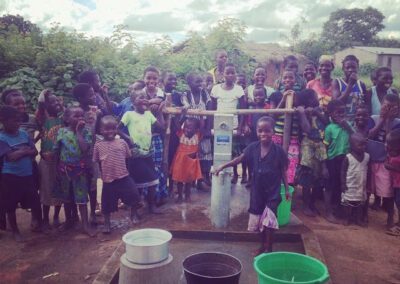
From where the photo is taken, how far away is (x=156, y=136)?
4.89 meters

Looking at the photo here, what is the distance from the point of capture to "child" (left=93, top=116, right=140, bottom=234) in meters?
4.21

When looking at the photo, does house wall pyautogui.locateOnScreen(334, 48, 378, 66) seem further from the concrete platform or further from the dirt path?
the concrete platform

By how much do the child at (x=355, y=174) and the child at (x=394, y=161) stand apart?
0.26m

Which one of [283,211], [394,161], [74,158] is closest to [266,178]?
[283,211]

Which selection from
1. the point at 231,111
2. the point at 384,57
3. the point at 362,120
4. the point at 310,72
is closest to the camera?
the point at 231,111

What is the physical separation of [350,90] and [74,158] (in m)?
3.61

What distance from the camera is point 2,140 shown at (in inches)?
160

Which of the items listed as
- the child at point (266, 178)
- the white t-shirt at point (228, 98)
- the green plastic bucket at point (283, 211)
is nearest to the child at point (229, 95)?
the white t-shirt at point (228, 98)

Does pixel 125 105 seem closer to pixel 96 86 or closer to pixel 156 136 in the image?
pixel 96 86

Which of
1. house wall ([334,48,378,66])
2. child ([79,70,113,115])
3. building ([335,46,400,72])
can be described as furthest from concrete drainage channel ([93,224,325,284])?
house wall ([334,48,378,66])

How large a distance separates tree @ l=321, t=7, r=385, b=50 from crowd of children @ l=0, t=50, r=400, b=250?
5009 centimetres

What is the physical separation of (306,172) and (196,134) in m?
1.59

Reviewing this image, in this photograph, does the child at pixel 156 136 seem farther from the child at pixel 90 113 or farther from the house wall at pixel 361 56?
the house wall at pixel 361 56

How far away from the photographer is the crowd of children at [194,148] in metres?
4.17
